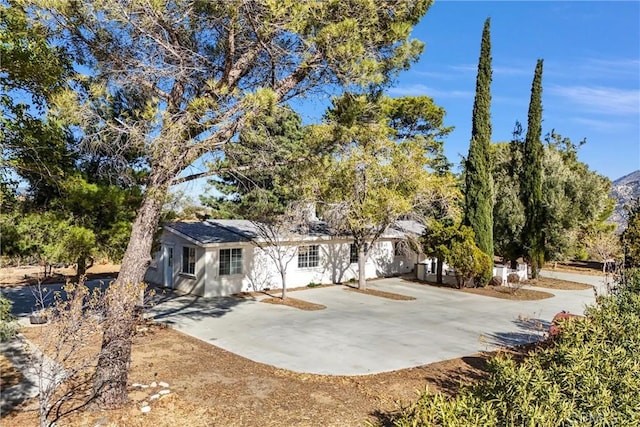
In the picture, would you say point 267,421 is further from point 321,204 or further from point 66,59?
point 321,204

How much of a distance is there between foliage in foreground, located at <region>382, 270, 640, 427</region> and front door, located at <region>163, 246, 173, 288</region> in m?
15.9

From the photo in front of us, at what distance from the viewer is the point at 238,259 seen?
1777 cm

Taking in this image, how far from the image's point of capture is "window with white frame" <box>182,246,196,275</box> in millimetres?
17367

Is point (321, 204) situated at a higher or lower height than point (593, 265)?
higher

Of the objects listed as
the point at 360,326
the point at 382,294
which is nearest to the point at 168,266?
the point at 382,294

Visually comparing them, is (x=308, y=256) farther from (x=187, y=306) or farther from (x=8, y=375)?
(x=8, y=375)

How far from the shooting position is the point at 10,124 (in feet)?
20.8

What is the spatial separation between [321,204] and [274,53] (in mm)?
10250

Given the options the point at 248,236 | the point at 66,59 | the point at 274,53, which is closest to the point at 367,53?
the point at 274,53

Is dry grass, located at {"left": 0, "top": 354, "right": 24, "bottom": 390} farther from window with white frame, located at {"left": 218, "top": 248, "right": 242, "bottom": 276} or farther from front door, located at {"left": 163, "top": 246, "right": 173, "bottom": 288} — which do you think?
front door, located at {"left": 163, "top": 246, "right": 173, "bottom": 288}

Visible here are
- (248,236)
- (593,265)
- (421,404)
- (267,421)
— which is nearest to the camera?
(421,404)

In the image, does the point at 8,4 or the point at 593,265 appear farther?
the point at 593,265

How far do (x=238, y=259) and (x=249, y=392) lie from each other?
10961 millimetres

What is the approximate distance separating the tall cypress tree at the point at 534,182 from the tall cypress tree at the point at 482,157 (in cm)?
294
